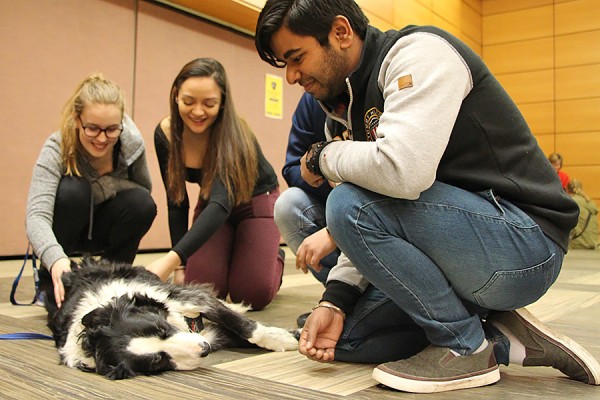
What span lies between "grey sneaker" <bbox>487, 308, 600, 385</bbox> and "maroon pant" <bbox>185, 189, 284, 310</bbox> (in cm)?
129

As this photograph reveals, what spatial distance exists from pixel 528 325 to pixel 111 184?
1.86m

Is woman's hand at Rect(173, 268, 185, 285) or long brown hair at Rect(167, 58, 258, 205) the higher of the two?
long brown hair at Rect(167, 58, 258, 205)

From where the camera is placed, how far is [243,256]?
2.66 metres

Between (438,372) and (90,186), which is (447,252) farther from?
(90,186)

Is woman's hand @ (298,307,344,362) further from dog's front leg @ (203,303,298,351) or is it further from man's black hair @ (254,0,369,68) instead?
man's black hair @ (254,0,369,68)

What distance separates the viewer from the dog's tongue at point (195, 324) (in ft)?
5.81

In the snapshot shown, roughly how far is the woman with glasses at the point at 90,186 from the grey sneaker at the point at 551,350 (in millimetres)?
1450

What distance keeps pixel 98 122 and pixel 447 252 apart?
1.56 metres

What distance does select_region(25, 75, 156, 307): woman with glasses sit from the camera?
2.28m

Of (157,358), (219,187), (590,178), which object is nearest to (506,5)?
(590,178)

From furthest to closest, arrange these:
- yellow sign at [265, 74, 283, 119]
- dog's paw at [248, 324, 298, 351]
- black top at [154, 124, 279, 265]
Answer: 1. yellow sign at [265, 74, 283, 119]
2. black top at [154, 124, 279, 265]
3. dog's paw at [248, 324, 298, 351]

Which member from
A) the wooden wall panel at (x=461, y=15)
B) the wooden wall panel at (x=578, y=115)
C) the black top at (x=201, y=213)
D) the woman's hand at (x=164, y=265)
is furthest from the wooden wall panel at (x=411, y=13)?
the woman's hand at (x=164, y=265)

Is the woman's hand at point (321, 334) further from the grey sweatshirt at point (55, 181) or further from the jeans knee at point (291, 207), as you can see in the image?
the grey sweatshirt at point (55, 181)

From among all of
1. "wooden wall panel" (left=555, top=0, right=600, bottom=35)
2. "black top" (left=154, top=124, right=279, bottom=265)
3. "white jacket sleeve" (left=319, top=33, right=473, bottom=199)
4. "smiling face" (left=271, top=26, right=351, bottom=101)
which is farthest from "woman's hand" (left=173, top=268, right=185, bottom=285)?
"wooden wall panel" (left=555, top=0, right=600, bottom=35)
